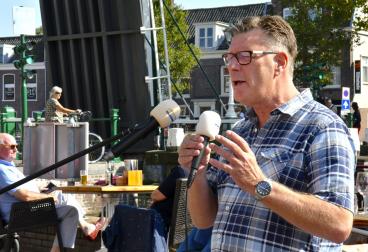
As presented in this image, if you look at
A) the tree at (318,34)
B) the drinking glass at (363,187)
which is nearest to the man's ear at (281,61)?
the drinking glass at (363,187)

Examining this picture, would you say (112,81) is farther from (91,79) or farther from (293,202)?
(293,202)

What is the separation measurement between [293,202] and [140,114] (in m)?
12.0

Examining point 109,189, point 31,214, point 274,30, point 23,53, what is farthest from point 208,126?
point 23,53

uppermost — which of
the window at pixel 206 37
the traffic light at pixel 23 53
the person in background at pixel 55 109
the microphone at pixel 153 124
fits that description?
the window at pixel 206 37

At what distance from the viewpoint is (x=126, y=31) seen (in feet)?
43.3

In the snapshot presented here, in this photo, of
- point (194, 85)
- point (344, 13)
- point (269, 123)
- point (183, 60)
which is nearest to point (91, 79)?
point (269, 123)

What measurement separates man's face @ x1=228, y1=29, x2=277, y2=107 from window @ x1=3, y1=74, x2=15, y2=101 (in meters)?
46.0

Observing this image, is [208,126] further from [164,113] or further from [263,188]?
[164,113]

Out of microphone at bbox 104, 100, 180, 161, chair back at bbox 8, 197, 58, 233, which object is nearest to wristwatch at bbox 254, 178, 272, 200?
microphone at bbox 104, 100, 180, 161

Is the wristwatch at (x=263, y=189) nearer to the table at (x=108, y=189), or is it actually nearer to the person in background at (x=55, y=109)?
the table at (x=108, y=189)

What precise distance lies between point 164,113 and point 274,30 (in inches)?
24.5

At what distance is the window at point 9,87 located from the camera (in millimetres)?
47000

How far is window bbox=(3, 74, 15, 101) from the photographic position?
154 feet

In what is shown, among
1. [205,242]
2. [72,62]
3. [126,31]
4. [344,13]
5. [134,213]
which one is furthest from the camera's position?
[344,13]
